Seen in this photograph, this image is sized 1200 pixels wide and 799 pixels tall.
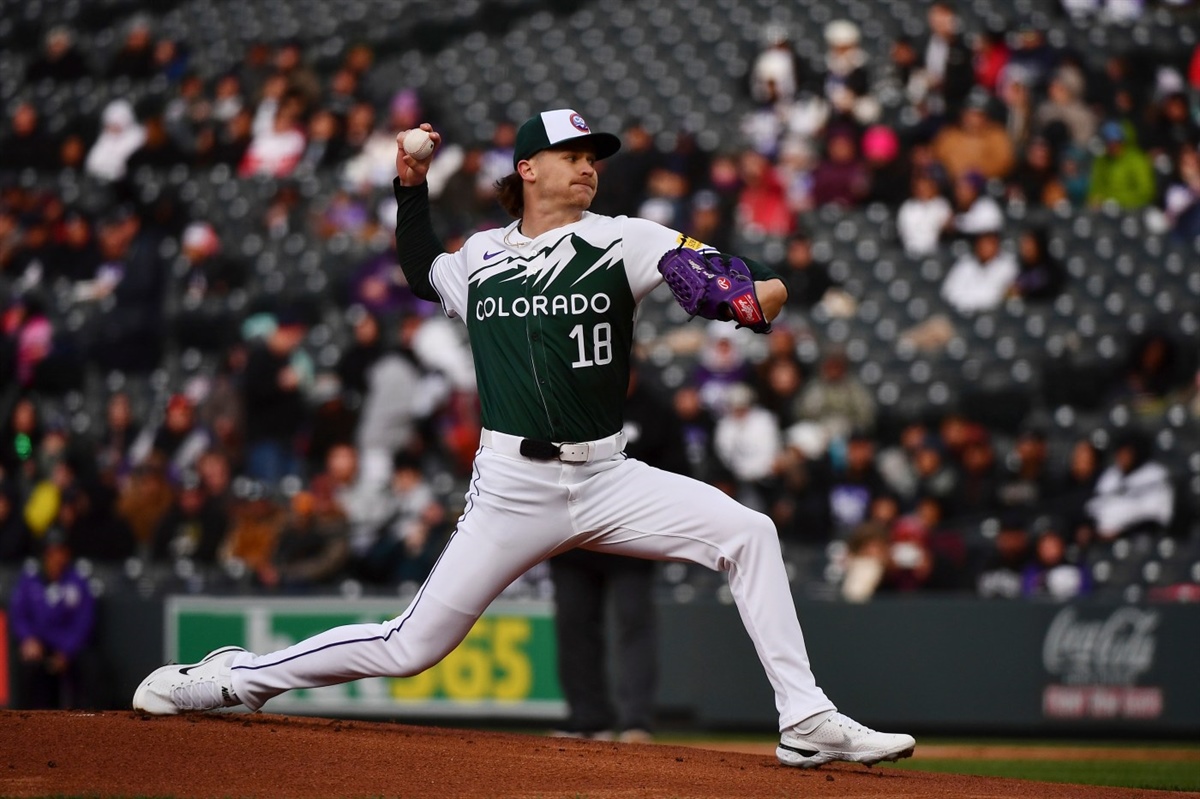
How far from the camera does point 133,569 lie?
13.1 metres

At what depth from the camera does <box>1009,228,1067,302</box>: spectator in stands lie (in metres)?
13.3

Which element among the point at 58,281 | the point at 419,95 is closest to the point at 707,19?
the point at 419,95

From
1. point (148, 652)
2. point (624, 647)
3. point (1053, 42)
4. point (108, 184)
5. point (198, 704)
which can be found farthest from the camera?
point (108, 184)

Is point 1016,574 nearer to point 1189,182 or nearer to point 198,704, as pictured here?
point 1189,182

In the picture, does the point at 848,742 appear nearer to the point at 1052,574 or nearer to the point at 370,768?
the point at 370,768

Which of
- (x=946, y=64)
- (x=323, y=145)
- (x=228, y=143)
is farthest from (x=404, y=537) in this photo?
(x=228, y=143)

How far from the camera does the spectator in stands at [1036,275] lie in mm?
13312

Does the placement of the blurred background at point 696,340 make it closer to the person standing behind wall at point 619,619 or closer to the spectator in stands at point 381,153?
the spectator in stands at point 381,153

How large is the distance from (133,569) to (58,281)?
430 centimetres

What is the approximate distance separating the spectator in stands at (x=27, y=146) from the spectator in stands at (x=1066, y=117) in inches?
401

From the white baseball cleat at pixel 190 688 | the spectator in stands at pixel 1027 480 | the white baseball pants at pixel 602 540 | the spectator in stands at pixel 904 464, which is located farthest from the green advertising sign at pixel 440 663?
the white baseball pants at pixel 602 540

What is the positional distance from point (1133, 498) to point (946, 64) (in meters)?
5.24

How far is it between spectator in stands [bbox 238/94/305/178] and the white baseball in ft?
38.2

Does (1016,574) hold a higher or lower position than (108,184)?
lower
